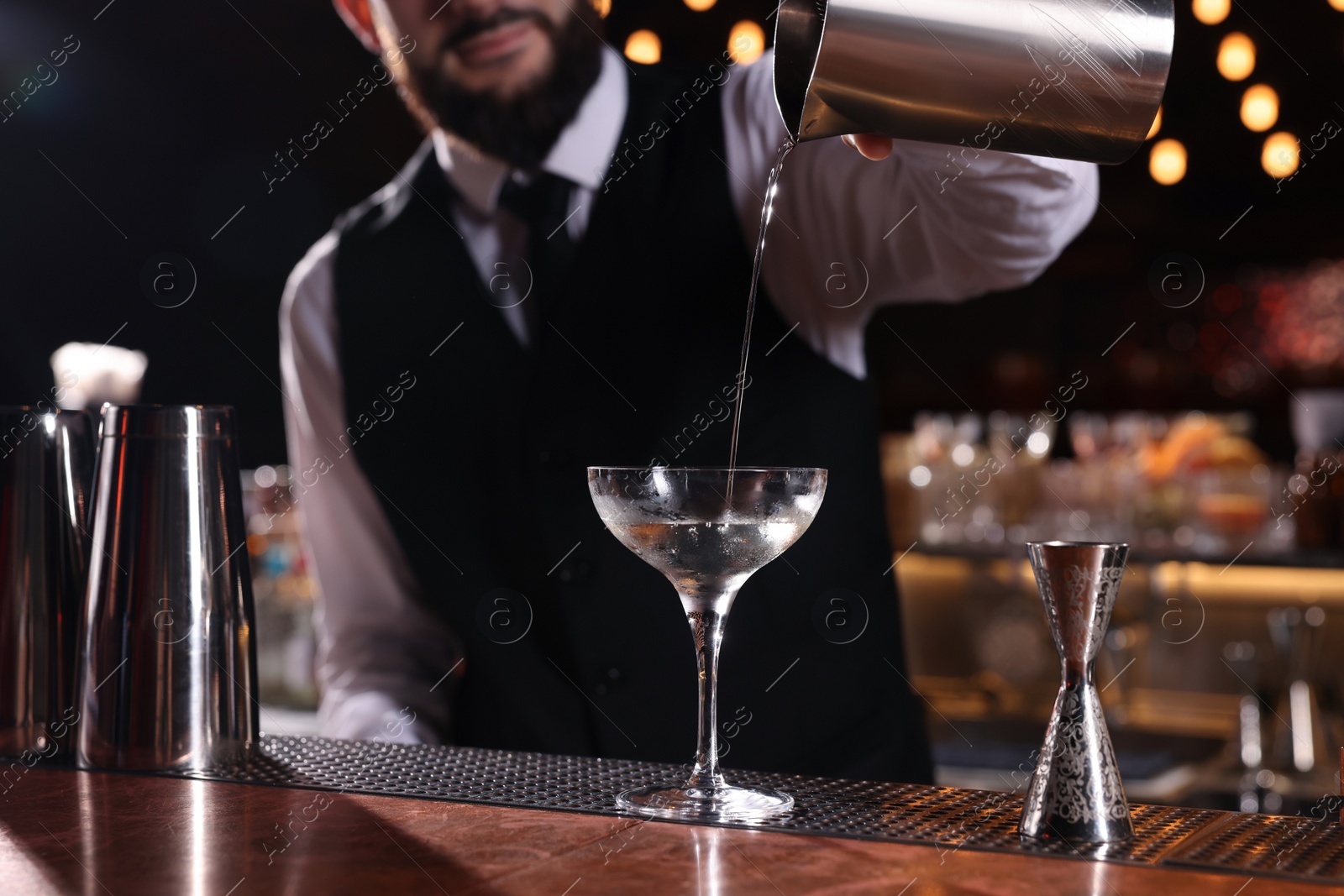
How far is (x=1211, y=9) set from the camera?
3.57m

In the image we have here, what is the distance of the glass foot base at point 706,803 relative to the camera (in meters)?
0.81

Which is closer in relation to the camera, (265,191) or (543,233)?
(543,233)

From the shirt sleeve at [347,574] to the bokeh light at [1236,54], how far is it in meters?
2.80

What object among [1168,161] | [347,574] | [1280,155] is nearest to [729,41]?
[347,574]

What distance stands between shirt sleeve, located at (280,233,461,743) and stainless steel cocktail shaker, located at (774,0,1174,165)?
1.16m

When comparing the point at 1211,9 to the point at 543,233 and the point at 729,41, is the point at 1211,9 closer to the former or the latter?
the point at 729,41

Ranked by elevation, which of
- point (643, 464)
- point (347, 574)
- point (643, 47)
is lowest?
point (347, 574)

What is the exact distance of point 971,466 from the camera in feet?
11.5

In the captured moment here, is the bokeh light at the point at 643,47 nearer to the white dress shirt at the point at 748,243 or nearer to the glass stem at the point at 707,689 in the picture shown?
the white dress shirt at the point at 748,243

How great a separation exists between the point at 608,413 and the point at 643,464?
88 millimetres

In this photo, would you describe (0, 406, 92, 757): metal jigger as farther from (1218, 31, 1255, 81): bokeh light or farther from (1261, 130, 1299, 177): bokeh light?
(1261, 130, 1299, 177): bokeh light

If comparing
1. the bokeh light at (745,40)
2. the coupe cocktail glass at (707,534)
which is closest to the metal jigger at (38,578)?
the coupe cocktail glass at (707,534)

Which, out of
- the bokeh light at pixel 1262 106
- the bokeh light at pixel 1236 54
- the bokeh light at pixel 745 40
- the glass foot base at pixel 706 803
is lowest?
the glass foot base at pixel 706 803

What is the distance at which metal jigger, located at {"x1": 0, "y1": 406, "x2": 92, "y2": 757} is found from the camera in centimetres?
103
